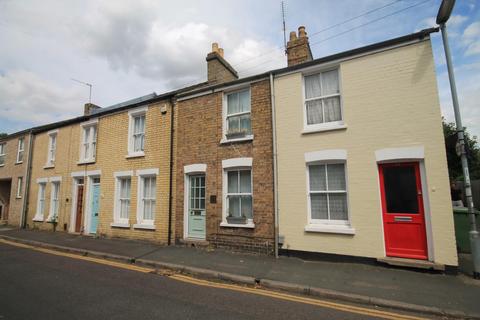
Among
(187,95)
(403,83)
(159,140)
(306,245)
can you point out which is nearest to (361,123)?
(403,83)

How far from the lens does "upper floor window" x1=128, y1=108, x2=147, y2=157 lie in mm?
11522

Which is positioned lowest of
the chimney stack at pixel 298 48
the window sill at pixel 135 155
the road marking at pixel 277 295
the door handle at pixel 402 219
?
the road marking at pixel 277 295

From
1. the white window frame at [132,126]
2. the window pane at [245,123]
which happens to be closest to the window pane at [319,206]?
the window pane at [245,123]

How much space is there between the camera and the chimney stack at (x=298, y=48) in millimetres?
9231

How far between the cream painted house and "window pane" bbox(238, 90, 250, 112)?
154 centimetres

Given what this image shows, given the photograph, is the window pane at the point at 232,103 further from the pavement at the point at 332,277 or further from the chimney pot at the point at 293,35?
the pavement at the point at 332,277

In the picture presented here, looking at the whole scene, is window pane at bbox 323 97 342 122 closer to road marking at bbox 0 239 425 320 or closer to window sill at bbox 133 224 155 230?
road marking at bbox 0 239 425 320

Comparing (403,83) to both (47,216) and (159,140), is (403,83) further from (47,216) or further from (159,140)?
(47,216)

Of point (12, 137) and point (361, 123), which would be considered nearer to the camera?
point (361, 123)

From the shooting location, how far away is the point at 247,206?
877 centimetres

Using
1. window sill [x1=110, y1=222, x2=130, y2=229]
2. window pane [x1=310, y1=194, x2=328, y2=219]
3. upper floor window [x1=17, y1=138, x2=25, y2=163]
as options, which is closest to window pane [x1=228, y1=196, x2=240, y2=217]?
window pane [x1=310, y1=194, x2=328, y2=219]

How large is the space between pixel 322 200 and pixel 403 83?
3840 millimetres

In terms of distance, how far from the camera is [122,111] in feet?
39.6

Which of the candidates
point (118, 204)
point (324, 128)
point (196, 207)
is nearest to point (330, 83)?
point (324, 128)
